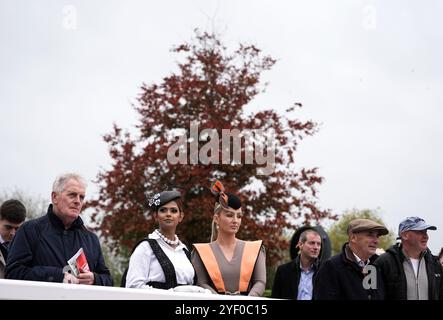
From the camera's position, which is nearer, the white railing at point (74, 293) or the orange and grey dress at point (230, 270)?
the white railing at point (74, 293)

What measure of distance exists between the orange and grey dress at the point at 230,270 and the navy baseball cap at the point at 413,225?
1238 millimetres

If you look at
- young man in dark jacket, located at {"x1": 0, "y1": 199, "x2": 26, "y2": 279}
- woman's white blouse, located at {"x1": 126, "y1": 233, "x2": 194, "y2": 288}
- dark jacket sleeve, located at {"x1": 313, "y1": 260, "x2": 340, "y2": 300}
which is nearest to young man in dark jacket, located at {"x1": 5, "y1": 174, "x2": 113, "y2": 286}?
woman's white blouse, located at {"x1": 126, "y1": 233, "x2": 194, "y2": 288}

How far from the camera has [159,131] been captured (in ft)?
56.5

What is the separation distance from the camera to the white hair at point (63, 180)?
4509 mm

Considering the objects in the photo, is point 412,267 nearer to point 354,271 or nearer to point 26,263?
point 354,271

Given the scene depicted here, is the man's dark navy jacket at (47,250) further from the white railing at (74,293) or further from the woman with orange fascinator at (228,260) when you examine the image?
the white railing at (74,293)

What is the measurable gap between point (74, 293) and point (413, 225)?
3.51 m

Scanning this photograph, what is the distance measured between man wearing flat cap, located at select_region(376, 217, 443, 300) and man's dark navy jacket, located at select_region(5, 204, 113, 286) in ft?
7.10

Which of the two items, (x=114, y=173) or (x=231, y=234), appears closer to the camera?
(x=231, y=234)

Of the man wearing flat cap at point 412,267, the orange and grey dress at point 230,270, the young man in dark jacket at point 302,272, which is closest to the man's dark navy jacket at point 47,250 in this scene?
the orange and grey dress at point 230,270
